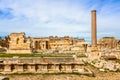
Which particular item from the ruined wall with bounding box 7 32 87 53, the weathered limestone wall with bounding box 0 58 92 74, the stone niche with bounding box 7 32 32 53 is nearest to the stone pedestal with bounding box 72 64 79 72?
the weathered limestone wall with bounding box 0 58 92 74

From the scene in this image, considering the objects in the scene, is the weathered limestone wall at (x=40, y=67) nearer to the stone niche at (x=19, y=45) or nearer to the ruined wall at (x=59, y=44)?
the stone niche at (x=19, y=45)

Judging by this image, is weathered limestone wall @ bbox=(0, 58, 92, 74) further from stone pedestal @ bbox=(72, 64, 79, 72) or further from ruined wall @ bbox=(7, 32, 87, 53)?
ruined wall @ bbox=(7, 32, 87, 53)

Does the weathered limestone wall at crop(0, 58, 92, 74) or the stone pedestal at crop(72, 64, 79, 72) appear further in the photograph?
the stone pedestal at crop(72, 64, 79, 72)

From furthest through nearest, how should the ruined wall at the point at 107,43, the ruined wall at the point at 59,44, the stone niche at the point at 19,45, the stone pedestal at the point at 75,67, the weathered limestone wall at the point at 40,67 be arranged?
1. the ruined wall at the point at 107,43
2. the ruined wall at the point at 59,44
3. the stone niche at the point at 19,45
4. the stone pedestal at the point at 75,67
5. the weathered limestone wall at the point at 40,67

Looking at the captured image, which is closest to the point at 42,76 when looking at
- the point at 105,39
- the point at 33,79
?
the point at 33,79

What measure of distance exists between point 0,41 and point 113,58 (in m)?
41.2

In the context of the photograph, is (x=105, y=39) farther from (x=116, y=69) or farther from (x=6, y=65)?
(x=6, y=65)

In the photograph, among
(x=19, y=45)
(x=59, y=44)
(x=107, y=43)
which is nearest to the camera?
(x=19, y=45)

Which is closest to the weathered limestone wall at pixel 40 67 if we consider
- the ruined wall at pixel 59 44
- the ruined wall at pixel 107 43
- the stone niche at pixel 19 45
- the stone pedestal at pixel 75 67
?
the stone pedestal at pixel 75 67

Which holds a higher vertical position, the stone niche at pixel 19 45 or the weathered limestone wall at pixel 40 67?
the stone niche at pixel 19 45

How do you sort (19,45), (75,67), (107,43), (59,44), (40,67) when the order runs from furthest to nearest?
(59,44) → (107,43) → (19,45) → (75,67) → (40,67)

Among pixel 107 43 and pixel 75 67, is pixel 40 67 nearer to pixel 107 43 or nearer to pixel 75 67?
pixel 75 67

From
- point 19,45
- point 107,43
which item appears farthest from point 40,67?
point 107,43

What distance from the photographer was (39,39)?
225 feet
